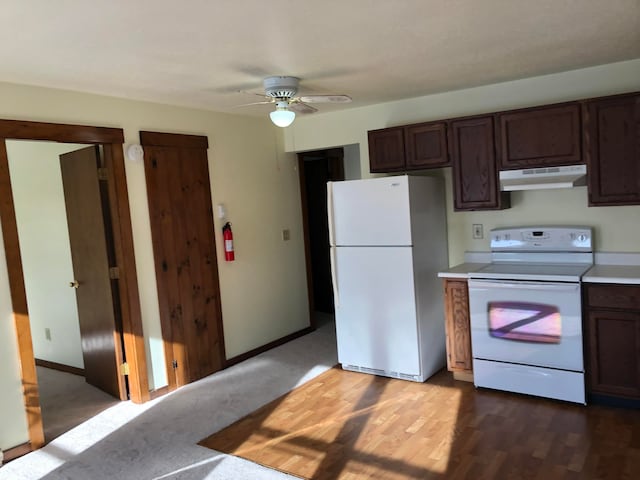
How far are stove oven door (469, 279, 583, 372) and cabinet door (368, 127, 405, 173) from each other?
1199mm

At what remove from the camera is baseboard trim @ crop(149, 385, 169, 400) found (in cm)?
392

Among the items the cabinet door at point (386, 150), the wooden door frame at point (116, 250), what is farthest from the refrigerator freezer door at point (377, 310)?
the wooden door frame at point (116, 250)

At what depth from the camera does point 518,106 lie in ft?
12.8

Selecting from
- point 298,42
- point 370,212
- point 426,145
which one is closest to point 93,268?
point 370,212

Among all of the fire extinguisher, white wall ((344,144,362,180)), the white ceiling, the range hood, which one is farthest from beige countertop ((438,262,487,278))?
white wall ((344,144,362,180))

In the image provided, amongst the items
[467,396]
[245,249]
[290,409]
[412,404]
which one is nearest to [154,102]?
[245,249]

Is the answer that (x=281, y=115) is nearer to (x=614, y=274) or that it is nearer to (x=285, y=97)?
(x=285, y=97)

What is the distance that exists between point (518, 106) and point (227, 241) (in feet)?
8.60

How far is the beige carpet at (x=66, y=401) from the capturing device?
3582mm

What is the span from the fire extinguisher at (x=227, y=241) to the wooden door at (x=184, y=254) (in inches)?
4.8

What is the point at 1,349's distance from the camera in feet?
10.1

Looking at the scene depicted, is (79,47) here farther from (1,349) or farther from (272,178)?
(272,178)

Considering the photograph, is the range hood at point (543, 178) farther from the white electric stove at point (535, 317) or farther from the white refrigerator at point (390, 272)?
the white refrigerator at point (390, 272)

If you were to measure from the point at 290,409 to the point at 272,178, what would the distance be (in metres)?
2.36
